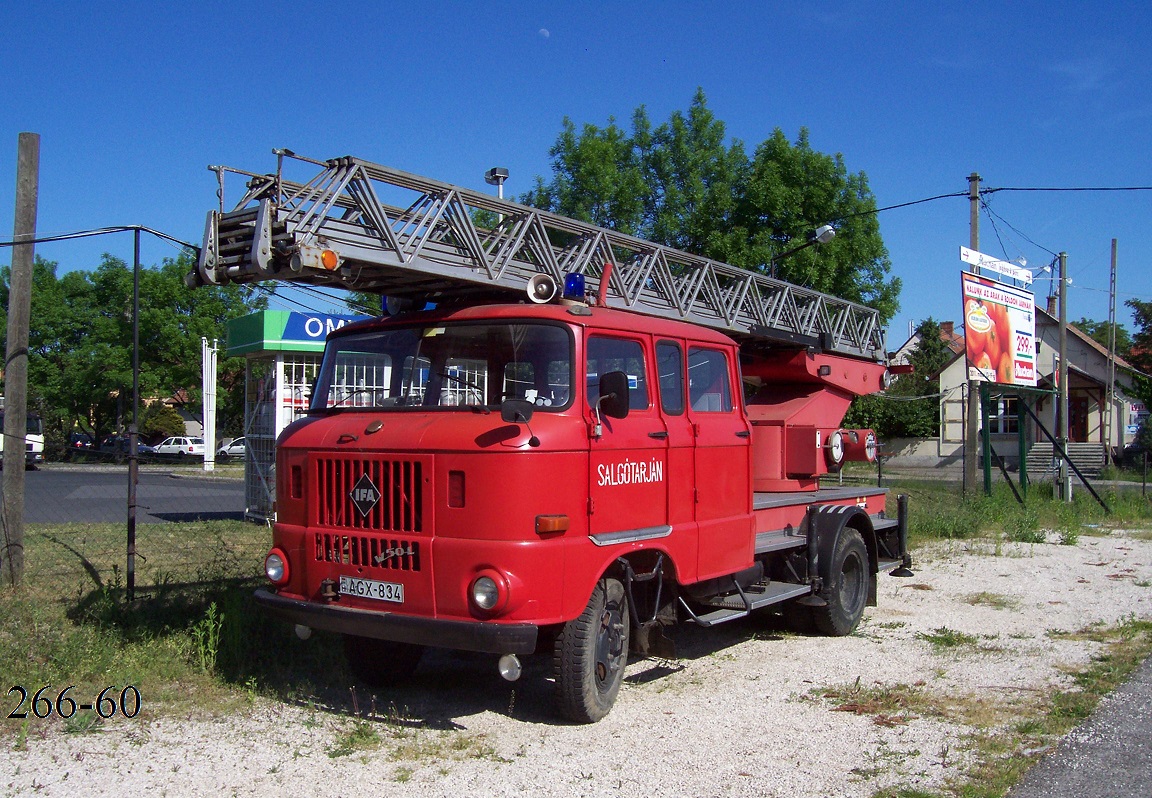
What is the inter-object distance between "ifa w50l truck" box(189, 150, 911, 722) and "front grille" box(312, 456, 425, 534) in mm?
13

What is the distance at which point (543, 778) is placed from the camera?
5.02 meters

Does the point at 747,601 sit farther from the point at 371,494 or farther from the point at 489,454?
the point at 371,494

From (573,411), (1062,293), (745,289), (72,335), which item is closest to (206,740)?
(573,411)

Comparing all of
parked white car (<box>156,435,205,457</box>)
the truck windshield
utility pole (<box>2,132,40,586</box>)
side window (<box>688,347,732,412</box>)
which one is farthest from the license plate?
parked white car (<box>156,435,205,457</box>)

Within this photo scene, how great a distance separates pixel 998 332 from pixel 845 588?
46.0 feet

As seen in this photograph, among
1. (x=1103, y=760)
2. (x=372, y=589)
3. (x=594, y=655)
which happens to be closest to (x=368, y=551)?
(x=372, y=589)

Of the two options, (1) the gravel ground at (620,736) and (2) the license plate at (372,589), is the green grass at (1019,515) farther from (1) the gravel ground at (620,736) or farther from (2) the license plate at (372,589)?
(2) the license plate at (372,589)

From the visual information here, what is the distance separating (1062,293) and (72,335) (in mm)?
47475

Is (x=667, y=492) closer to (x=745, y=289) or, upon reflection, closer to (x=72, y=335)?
(x=745, y=289)

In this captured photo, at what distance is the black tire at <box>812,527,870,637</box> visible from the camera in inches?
337

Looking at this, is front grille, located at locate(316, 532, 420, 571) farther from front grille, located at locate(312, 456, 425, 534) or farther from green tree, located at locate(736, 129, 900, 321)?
green tree, located at locate(736, 129, 900, 321)

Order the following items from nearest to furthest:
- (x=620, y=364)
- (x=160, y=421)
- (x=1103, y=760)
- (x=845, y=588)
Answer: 1. (x=1103, y=760)
2. (x=620, y=364)
3. (x=845, y=588)
4. (x=160, y=421)

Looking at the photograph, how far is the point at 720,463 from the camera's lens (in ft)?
23.4

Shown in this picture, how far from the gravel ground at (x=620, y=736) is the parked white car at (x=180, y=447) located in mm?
42711
